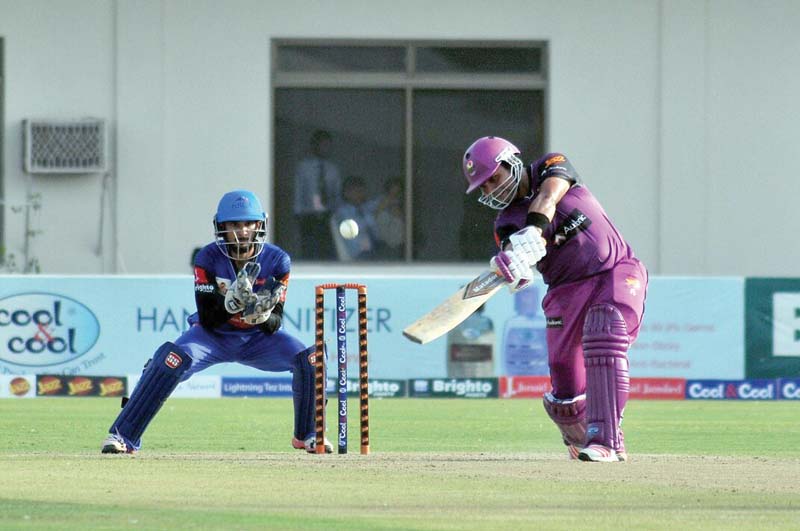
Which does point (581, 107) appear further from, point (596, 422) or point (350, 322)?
point (596, 422)

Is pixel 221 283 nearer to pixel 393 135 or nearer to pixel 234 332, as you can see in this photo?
pixel 234 332

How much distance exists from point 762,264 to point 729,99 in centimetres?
195

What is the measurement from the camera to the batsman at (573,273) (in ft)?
26.2

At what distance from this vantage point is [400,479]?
741 cm

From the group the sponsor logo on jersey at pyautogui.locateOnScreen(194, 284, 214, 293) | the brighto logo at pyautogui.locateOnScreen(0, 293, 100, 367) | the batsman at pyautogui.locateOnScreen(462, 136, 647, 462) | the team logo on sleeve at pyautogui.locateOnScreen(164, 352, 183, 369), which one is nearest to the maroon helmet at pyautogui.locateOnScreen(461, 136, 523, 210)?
the batsman at pyautogui.locateOnScreen(462, 136, 647, 462)

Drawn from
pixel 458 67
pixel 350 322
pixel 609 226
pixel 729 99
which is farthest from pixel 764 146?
pixel 609 226

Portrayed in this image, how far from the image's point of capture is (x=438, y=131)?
731 inches

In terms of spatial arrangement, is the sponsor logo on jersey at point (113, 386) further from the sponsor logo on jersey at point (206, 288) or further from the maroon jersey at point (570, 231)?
the maroon jersey at point (570, 231)

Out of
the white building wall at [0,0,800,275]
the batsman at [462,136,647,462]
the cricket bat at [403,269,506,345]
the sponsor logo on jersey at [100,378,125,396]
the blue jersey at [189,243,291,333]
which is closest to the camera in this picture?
the cricket bat at [403,269,506,345]

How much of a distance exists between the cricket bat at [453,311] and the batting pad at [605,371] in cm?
57

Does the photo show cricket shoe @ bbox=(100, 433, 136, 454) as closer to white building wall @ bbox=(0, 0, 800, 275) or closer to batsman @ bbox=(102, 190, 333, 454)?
batsman @ bbox=(102, 190, 333, 454)

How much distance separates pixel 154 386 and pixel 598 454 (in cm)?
237

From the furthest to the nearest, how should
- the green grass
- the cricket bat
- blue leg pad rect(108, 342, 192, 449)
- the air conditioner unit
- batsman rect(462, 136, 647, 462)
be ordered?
the air conditioner unit, blue leg pad rect(108, 342, 192, 449), batsman rect(462, 136, 647, 462), the cricket bat, the green grass

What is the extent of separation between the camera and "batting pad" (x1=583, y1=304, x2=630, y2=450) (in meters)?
7.99
